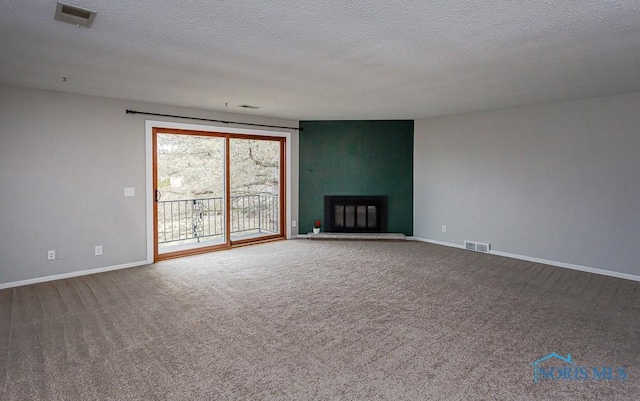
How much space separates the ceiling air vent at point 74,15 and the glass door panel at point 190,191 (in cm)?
333

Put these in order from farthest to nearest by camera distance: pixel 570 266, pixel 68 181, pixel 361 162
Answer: pixel 361 162, pixel 570 266, pixel 68 181

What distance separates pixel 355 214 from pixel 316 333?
4.44m

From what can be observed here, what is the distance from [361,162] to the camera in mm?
7277

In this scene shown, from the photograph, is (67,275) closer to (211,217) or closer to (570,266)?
(211,217)

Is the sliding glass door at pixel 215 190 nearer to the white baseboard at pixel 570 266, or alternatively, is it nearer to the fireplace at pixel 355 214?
the fireplace at pixel 355 214

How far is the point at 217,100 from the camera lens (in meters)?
5.15

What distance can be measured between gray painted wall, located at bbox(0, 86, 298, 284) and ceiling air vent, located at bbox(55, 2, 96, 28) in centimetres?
263

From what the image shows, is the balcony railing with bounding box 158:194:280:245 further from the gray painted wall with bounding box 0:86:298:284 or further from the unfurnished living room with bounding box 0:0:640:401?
the gray painted wall with bounding box 0:86:298:284

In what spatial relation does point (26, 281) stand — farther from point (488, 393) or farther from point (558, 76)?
point (558, 76)

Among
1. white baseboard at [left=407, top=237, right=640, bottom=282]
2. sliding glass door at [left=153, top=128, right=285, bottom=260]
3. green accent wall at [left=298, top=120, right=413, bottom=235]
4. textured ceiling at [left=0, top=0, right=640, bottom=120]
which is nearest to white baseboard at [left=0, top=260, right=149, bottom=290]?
sliding glass door at [left=153, top=128, right=285, bottom=260]

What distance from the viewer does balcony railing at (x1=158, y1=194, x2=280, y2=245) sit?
6785 millimetres

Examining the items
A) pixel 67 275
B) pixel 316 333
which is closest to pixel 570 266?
pixel 316 333

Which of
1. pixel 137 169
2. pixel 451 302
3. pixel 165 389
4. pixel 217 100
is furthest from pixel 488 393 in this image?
pixel 137 169

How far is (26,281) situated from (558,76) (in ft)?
21.2
